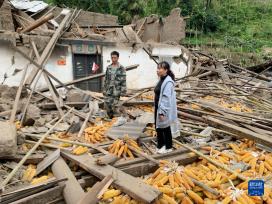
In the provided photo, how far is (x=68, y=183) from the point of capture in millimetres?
4918

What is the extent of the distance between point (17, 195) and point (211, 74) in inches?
541

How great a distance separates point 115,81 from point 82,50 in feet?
17.8

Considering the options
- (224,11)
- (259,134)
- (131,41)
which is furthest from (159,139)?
(224,11)

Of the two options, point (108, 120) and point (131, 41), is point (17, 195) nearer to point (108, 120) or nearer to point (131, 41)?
point (108, 120)

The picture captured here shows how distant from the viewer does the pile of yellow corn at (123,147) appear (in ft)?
20.6

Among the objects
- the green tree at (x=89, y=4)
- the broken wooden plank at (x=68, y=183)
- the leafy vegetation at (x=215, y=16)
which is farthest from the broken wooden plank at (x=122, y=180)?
the green tree at (x=89, y=4)

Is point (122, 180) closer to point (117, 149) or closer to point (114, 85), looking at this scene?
point (117, 149)

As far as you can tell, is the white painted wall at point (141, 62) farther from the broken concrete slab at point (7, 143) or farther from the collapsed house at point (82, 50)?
the broken concrete slab at point (7, 143)

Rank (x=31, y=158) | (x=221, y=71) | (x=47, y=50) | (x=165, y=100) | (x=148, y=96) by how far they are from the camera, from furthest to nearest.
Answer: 1. (x=221, y=71)
2. (x=148, y=96)
3. (x=47, y=50)
4. (x=165, y=100)
5. (x=31, y=158)

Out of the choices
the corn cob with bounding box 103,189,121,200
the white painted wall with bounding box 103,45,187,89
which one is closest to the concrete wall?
the white painted wall with bounding box 103,45,187,89

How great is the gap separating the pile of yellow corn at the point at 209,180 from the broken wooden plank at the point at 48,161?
55.6 inches

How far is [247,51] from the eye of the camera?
973 inches

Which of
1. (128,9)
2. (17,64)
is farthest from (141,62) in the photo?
(128,9)

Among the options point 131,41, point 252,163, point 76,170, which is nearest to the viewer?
point 76,170
